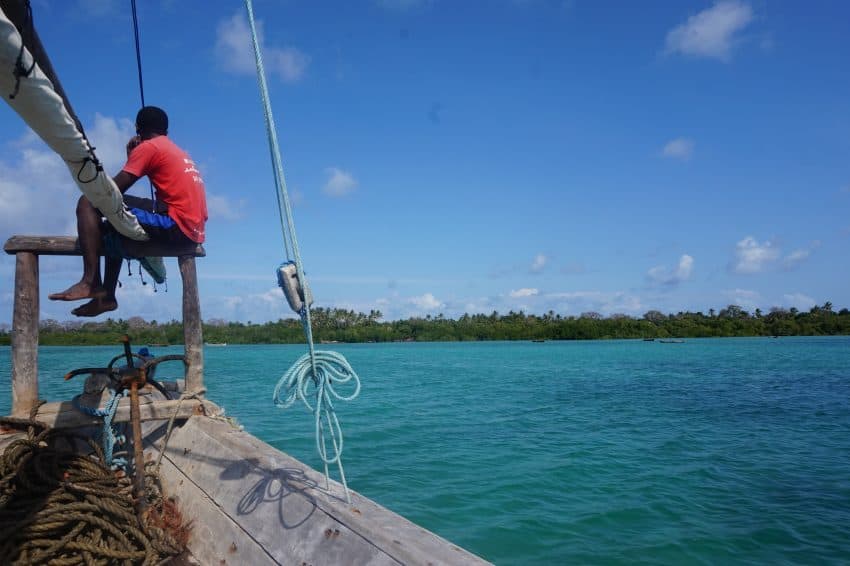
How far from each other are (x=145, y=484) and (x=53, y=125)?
2.64 meters

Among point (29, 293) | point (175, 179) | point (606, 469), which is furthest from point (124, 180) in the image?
point (606, 469)

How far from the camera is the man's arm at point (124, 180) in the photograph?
148 inches

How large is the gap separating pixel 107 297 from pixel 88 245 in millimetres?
420

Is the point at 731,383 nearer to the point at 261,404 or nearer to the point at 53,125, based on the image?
the point at 261,404

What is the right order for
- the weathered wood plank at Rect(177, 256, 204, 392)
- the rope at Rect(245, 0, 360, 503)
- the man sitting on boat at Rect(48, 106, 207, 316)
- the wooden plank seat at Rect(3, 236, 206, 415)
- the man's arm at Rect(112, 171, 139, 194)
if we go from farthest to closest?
the weathered wood plank at Rect(177, 256, 204, 392) → the wooden plank seat at Rect(3, 236, 206, 415) → the man sitting on boat at Rect(48, 106, 207, 316) → the man's arm at Rect(112, 171, 139, 194) → the rope at Rect(245, 0, 360, 503)

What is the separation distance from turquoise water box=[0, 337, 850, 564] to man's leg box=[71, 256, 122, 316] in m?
4.24

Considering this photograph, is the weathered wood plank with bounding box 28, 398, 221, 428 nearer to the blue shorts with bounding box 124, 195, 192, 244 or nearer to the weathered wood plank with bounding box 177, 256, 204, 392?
the weathered wood plank with bounding box 177, 256, 204, 392

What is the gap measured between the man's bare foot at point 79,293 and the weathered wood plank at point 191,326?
89 centimetres

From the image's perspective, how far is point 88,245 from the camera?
12.8 ft

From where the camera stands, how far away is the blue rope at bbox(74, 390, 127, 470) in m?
3.90

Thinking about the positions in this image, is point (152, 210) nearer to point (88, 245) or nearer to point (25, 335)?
point (88, 245)

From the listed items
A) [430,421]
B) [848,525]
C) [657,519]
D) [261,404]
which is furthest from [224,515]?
[261,404]

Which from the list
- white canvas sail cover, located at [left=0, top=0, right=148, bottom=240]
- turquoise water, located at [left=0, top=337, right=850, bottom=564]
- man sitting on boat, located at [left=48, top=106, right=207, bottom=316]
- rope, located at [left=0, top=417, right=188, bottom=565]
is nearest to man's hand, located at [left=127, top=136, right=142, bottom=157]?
man sitting on boat, located at [left=48, top=106, right=207, bottom=316]

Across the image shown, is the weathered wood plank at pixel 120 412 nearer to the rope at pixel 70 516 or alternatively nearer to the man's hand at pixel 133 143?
the rope at pixel 70 516
